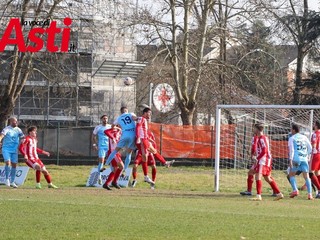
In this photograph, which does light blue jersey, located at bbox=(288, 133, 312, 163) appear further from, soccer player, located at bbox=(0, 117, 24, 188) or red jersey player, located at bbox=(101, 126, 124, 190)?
soccer player, located at bbox=(0, 117, 24, 188)

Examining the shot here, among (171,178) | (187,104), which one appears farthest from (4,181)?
(187,104)

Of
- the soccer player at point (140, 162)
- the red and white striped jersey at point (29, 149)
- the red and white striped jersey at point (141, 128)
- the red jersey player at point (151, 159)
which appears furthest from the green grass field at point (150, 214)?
the red and white striped jersey at point (141, 128)

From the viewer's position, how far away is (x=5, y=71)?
40.7 metres

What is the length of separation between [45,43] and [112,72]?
17.3 meters

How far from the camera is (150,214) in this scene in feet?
51.7

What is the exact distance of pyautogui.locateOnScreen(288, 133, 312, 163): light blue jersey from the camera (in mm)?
21531

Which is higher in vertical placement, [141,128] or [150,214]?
[141,128]

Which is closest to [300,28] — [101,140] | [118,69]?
[118,69]

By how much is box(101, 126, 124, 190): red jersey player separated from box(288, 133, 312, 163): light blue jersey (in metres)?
4.56

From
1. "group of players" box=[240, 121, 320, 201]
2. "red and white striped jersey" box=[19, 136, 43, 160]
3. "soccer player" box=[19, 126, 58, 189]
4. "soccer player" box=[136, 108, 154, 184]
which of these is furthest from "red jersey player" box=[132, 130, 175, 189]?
"red and white striped jersey" box=[19, 136, 43, 160]

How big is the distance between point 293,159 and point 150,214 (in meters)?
6.85

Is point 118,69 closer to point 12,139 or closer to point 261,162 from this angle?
point 12,139

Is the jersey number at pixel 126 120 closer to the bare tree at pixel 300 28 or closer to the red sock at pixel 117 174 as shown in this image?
the red sock at pixel 117 174

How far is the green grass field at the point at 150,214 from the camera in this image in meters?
12.7
